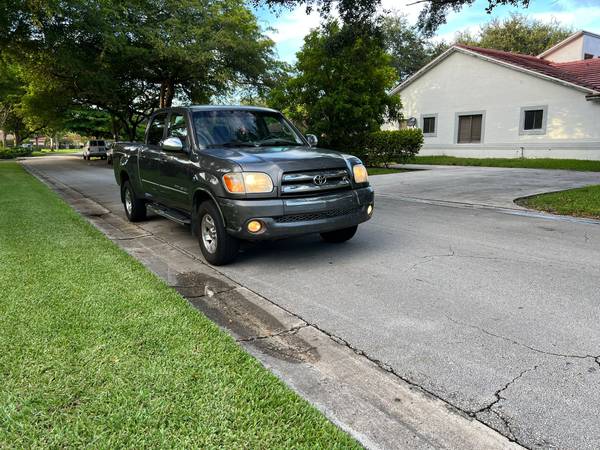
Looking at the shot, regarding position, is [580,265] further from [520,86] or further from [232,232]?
[520,86]

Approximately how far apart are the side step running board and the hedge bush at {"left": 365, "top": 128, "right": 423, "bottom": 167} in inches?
539

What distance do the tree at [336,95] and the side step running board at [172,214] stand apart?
41.7 ft

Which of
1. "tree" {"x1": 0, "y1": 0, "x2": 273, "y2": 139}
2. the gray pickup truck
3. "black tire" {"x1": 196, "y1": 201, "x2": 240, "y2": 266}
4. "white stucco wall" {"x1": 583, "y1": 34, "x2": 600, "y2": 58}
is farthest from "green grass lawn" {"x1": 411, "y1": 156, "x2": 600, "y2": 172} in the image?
"black tire" {"x1": 196, "y1": 201, "x2": 240, "y2": 266}

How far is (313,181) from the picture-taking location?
17.5 feet

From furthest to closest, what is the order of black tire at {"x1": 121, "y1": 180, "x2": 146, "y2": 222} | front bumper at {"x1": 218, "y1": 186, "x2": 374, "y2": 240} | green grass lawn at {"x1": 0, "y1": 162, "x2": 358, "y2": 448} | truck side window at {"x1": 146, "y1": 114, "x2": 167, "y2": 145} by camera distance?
black tire at {"x1": 121, "y1": 180, "x2": 146, "y2": 222} < truck side window at {"x1": 146, "y1": 114, "x2": 167, "y2": 145} < front bumper at {"x1": 218, "y1": 186, "x2": 374, "y2": 240} < green grass lawn at {"x1": 0, "y1": 162, "x2": 358, "y2": 448}

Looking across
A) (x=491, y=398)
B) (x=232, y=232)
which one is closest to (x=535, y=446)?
(x=491, y=398)

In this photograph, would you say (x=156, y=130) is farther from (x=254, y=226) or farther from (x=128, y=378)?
(x=128, y=378)

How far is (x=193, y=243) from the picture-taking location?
683 cm

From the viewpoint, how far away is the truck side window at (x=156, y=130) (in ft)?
23.9

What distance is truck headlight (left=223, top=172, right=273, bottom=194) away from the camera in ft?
16.7

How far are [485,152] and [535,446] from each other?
25.4 metres

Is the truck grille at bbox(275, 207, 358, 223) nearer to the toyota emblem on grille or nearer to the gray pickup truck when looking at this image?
the gray pickup truck

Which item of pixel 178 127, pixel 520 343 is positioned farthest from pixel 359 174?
pixel 520 343

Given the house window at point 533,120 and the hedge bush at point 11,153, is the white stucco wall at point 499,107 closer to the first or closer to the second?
the house window at point 533,120
